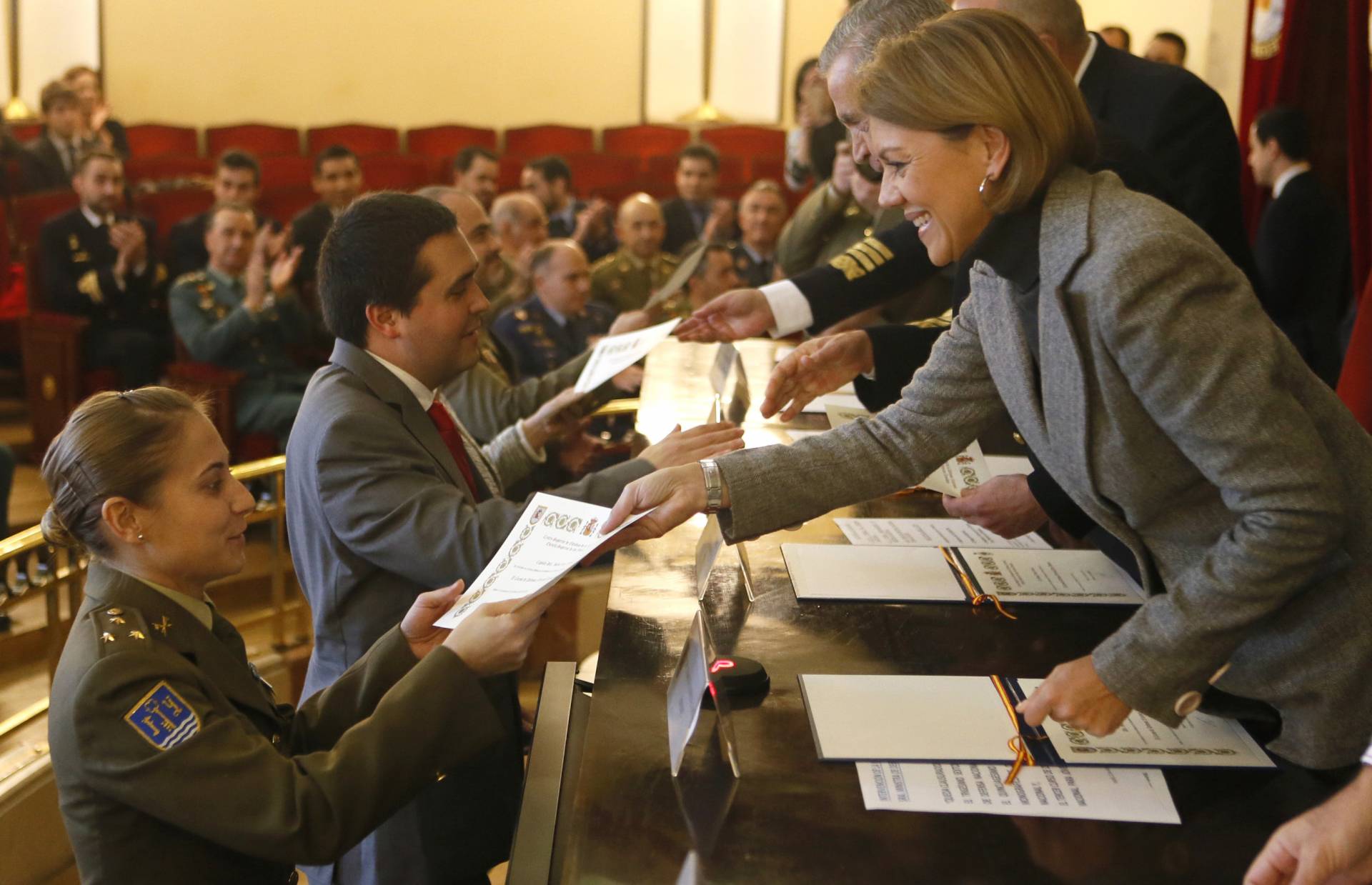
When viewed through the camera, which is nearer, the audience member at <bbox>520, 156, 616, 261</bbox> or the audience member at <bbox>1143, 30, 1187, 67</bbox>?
the audience member at <bbox>1143, 30, 1187, 67</bbox>

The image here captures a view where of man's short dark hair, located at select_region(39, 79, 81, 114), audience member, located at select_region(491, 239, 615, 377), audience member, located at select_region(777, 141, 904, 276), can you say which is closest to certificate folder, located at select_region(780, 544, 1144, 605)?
audience member, located at select_region(777, 141, 904, 276)

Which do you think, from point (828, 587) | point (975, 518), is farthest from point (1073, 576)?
point (828, 587)

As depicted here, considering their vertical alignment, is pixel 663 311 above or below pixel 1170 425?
below

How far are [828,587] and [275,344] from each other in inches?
150

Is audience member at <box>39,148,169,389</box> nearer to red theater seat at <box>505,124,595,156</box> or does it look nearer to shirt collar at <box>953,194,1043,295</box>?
red theater seat at <box>505,124,595,156</box>

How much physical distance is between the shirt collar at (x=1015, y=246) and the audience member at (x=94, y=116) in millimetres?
7527

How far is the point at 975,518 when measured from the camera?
188 cm

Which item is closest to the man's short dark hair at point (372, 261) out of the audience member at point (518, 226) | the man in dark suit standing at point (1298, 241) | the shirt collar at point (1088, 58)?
the shirt collar at point (1088, 58)

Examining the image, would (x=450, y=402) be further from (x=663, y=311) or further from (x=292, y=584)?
(x=663, y=311)

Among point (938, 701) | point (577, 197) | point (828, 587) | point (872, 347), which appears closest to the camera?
point (938, 701)

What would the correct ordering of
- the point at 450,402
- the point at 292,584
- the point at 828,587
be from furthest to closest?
the point at 292,584 → the point at 450,402 → the point at 828,587

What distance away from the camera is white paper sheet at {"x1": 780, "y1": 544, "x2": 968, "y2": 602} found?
5.55 feet

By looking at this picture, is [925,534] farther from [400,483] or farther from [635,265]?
[635,265]

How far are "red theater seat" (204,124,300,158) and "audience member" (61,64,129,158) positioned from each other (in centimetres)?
72
